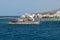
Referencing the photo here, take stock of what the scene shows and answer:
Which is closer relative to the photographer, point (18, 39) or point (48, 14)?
point (18, 39)

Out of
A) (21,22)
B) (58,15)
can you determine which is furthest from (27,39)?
(58,15)

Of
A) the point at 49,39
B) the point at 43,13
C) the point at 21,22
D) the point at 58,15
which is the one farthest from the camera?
the point at 43,13

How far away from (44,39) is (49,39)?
29.6 inches

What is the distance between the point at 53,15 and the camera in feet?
556

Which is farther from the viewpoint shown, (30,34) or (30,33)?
(30,33)

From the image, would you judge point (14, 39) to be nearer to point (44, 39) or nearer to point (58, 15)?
point (44, 39)

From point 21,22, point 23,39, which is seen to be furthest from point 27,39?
point 21,22

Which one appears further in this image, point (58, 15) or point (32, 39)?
point (58, 15)

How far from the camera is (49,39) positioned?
4000 centimetres

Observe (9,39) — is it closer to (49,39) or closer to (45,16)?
(49,39)

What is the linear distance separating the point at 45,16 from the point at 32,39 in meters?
131

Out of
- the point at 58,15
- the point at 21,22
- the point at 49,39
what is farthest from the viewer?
the point at 58,15

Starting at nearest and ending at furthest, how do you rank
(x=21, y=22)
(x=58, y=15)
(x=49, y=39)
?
1. (x=49, y=39)
2. (x=21, y=22)
3. (x=58, y=15)

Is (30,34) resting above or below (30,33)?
above
